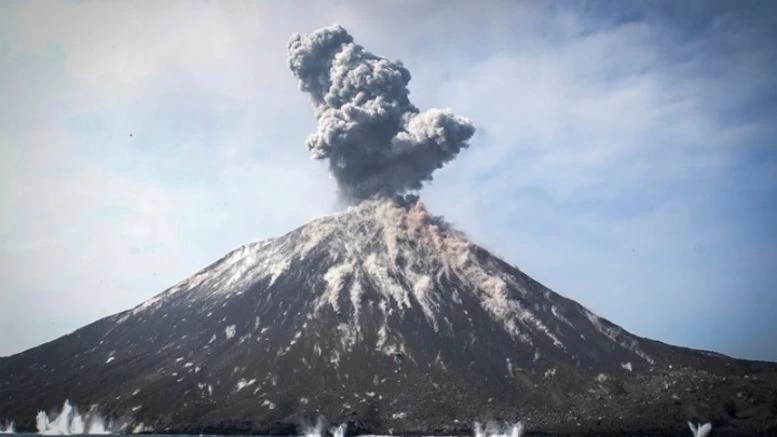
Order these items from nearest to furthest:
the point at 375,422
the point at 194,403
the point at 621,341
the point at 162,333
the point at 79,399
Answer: the point at 375,422 < the point at 194,403 < the point at 79,399 < the point at 621,341 < the point at 162,333

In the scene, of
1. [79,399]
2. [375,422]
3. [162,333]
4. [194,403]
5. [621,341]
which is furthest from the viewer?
[162,333]

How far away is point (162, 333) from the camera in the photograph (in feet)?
648

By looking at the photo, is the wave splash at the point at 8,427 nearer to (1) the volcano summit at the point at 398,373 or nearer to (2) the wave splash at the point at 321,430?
(1) the volcano summit at the point at 398,373

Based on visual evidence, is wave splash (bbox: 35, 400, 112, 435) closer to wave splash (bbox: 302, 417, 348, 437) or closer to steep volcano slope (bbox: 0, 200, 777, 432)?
steep volcano slope (bbox: 0, 200, 777, 432)

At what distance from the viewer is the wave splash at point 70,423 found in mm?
157250

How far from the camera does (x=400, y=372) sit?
545 ft

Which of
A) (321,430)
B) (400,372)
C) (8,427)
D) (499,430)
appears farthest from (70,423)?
(499,430)

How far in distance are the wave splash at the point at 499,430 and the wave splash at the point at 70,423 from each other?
77062 mm

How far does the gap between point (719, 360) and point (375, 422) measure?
85.1m

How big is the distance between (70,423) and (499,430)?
9360 cm

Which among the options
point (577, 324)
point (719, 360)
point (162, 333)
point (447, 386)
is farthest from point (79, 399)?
point (719, 360)

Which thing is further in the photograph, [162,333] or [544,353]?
[162,333]

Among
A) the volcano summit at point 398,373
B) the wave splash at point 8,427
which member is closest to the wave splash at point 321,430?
the volcano summit at point 398,373

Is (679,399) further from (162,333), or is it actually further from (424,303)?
(162,333)
